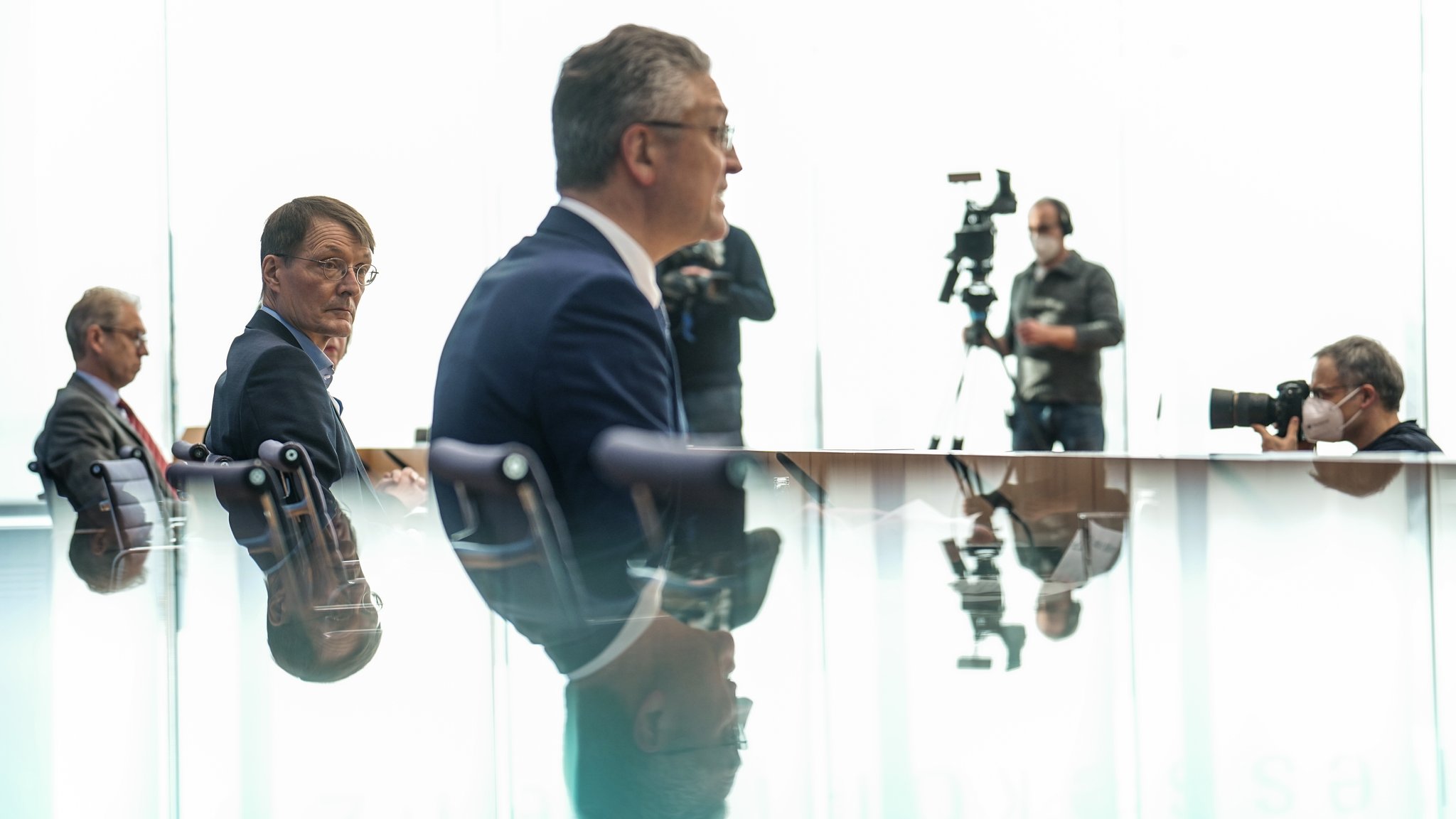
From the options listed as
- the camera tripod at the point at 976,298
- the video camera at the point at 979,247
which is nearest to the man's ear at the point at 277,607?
the camera tripod at the point at 976,298

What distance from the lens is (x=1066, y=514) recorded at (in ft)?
10.0

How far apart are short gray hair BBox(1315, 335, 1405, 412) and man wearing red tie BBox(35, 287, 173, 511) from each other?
2478mm

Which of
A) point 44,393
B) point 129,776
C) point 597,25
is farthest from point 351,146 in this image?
point 129,776

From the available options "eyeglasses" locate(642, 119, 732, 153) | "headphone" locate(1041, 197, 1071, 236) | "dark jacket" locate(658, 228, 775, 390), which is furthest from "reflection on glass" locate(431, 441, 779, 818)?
"headphone" locate(1041, 197, 1071, 236)

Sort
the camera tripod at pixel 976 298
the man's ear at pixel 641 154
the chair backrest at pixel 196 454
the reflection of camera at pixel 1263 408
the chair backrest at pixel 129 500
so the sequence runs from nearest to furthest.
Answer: the man's ear at pixel 641 154 → the chair backrest at pixel 196 454 → the chair backrest at pixel 129 500 → the reflection of camera at pixel 1263 408 → the camera tripod at pixel 976 298

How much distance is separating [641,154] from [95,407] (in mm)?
2216

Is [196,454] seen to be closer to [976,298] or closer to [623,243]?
[623,243]

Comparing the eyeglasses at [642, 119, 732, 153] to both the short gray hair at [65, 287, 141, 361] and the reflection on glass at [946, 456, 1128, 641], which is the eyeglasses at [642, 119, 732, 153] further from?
the short gray hair at [65, 287, 141, 361]

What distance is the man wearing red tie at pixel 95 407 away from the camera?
267 centimetres

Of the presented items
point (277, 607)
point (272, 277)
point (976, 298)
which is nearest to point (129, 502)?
point (277, 607)

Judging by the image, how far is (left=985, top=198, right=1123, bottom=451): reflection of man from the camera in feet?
10.5

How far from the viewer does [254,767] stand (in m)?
1.06

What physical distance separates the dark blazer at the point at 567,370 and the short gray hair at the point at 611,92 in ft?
0.34

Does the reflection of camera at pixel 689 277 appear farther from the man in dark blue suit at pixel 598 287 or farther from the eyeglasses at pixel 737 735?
the eyeglasses at pixel 737 735
